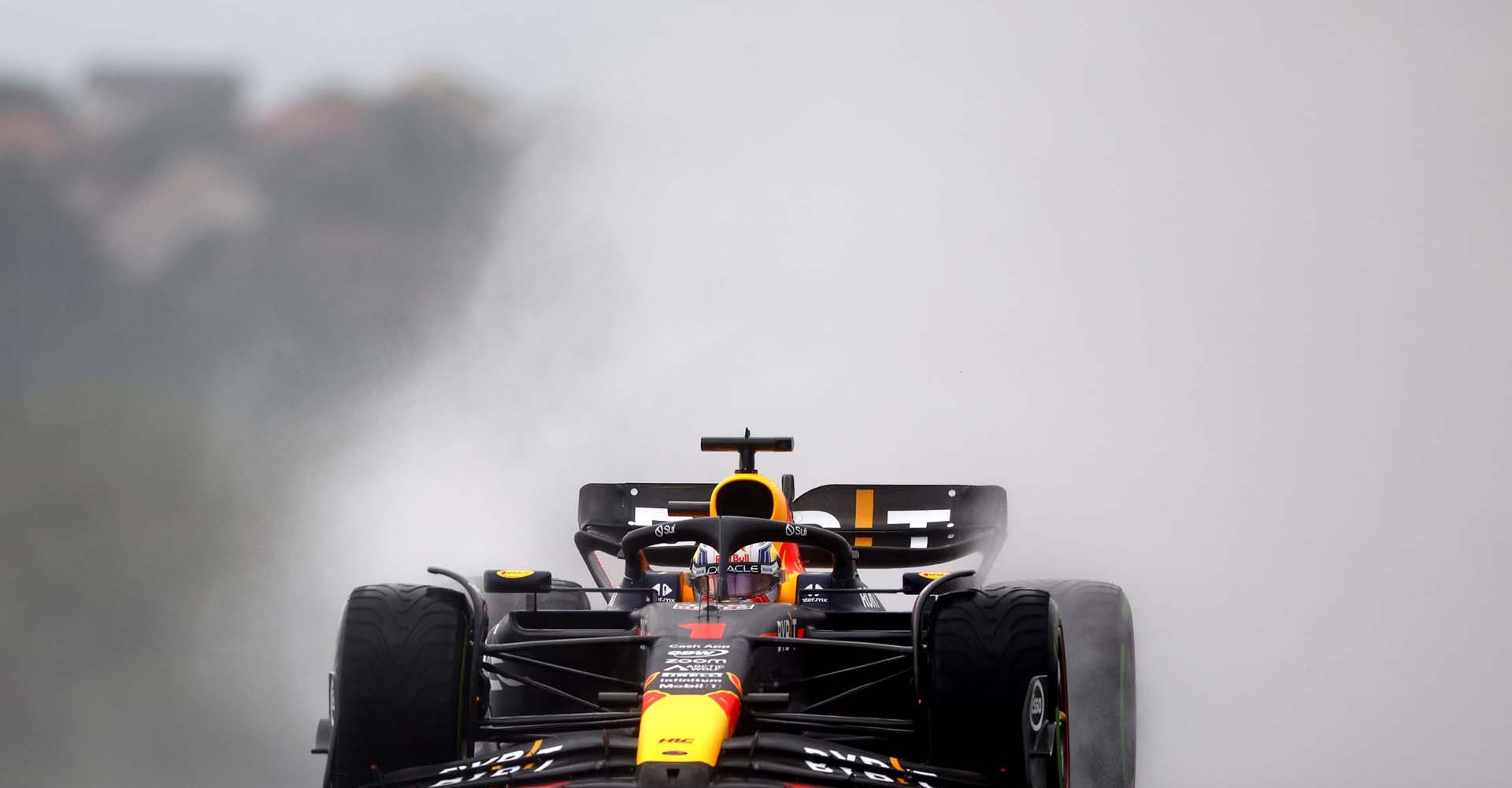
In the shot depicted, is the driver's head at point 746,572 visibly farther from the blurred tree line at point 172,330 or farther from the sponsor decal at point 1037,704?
the blurred tree line at point 172,330

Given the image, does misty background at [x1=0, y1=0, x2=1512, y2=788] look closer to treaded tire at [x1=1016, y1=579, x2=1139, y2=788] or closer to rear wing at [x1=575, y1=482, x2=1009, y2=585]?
treaded tire at [x1=1016, y1=579, x2=1139, y2=788]

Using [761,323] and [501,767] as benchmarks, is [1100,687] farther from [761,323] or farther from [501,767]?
[761,323]

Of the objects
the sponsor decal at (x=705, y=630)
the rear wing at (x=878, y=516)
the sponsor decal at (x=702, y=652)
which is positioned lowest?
the sponsor decal at (x=702, y=652)

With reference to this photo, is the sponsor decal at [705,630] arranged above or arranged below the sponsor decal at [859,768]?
above

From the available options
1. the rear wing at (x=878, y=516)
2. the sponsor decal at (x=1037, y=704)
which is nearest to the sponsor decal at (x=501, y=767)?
the sponsor decal at (x=1037, y=704)

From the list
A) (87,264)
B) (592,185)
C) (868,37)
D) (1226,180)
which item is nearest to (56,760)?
(87,264)

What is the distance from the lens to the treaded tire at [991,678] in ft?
17.3

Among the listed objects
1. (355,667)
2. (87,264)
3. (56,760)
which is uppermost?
(87,264)

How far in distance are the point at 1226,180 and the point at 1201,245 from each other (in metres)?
0.70

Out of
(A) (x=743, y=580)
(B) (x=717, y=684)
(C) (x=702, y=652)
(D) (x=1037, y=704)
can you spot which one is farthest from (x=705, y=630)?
(D) (x=1037, y=704)

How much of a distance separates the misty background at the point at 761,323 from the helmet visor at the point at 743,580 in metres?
3.80

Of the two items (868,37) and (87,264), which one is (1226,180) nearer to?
(868,37)

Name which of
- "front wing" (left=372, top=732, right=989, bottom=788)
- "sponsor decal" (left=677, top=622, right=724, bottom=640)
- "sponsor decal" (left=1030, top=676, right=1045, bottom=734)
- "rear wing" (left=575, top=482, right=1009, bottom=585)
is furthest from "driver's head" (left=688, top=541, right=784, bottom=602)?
"sponsor decal" (left=1030, top=676, right=1045, bottom=734)

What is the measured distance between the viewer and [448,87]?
46.6 ft
